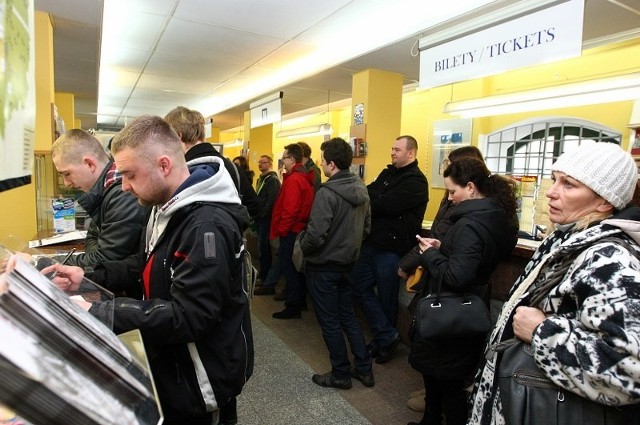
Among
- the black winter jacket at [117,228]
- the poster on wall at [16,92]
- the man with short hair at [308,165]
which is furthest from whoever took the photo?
the man with short hair at [308,165]

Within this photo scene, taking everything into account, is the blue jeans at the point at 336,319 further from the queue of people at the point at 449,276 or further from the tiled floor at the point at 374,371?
the queue of people at the point at 449,276

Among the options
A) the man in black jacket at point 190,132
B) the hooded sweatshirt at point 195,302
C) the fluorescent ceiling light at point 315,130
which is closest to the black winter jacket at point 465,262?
the hooded sweatshirt at point 195,302

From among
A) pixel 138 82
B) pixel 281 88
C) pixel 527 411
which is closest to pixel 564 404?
pixel 527 411

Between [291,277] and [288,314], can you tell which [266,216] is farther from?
[288,314]

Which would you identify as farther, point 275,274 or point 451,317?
point 275,274

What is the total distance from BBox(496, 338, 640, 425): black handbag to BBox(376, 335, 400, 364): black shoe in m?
1.89

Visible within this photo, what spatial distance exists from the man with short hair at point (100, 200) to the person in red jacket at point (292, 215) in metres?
1.94

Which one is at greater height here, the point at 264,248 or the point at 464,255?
the point at 464,255

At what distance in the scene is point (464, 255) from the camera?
5.95ft

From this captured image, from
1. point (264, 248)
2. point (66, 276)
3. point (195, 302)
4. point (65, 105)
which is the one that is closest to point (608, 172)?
point (195, 302)

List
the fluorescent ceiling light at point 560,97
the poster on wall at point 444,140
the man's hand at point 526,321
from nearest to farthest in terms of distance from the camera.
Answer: the man's hand at point 526,321
the fluorescent ceiling light at point 560,97
the poster on wall at point 444,140

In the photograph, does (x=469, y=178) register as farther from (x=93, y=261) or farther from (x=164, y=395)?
(x=93, y=261)

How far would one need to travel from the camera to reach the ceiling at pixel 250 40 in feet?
10.4

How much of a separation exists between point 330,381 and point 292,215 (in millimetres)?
1617
